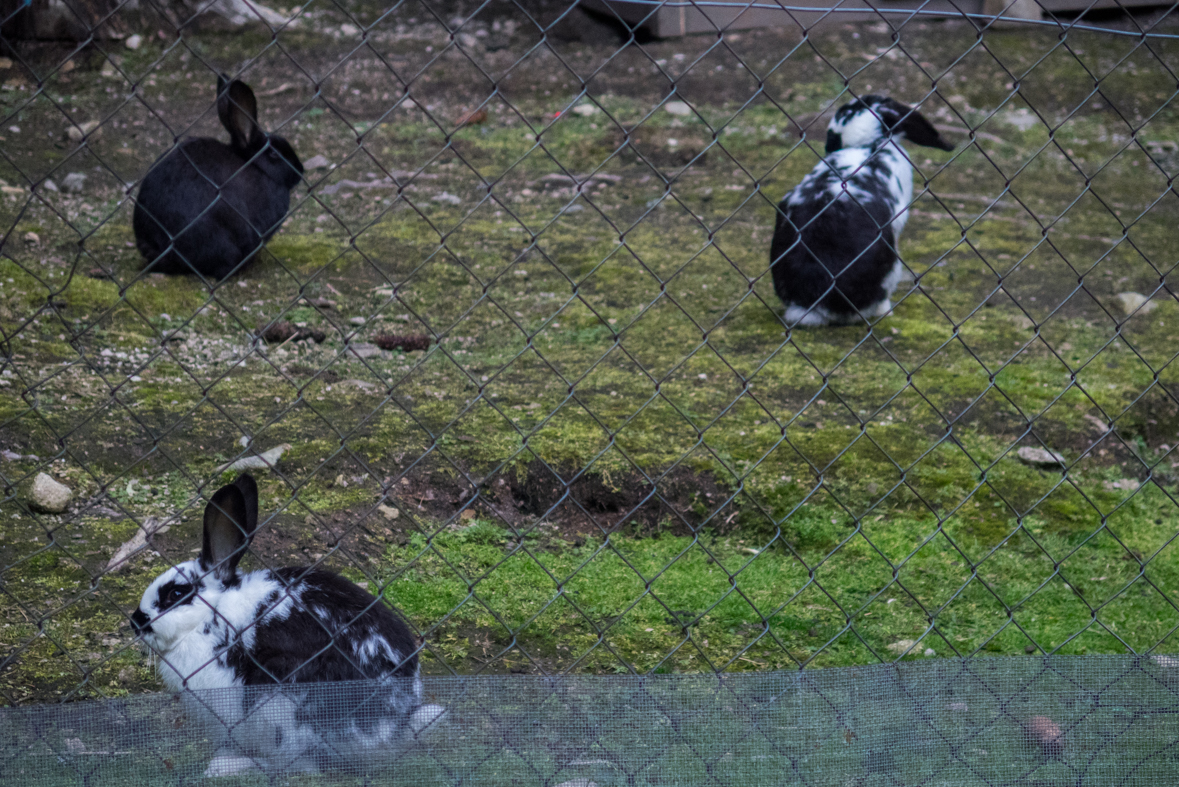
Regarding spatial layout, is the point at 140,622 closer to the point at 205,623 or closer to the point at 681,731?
the point at 205,623

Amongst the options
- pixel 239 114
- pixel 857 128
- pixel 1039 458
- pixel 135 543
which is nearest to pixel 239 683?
pixel 135 543

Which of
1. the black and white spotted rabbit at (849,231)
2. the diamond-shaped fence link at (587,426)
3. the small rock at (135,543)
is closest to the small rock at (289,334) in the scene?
the diamond-shaped fence link at (587,426)

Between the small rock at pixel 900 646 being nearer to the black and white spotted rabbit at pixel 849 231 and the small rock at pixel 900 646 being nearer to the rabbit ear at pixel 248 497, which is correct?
the rabbit ear at pixel 248 497

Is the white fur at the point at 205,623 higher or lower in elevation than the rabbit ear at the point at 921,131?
higher

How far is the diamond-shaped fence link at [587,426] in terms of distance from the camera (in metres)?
2.22

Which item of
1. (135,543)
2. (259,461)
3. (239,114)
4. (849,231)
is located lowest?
(849,231)

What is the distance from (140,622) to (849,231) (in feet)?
12.9

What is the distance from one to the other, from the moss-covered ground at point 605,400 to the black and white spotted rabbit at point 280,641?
0.15 m

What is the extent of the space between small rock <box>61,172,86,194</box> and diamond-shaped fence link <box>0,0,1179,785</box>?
0.03m

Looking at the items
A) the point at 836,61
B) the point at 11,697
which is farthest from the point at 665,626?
the point at 836,61

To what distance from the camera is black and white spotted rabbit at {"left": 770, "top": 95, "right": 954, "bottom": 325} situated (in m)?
5.25

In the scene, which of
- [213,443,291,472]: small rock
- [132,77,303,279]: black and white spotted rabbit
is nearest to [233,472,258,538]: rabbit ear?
[213,443,291,472]: small rock

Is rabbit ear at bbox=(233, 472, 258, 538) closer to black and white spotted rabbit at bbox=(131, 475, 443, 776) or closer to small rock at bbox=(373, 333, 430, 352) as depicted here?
black and white spotted rabbit at bbox=(131, 475, 443, 776)

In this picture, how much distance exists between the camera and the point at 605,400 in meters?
4.45
